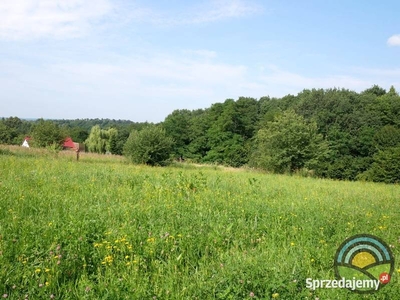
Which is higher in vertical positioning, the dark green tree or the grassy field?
the dark green tree

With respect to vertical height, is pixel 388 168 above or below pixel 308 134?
below

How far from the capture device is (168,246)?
396cm

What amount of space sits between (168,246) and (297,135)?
2409 centimetres

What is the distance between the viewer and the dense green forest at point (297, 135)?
2648 cm

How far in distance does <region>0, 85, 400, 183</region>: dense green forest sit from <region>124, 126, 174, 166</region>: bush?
0.12 meters

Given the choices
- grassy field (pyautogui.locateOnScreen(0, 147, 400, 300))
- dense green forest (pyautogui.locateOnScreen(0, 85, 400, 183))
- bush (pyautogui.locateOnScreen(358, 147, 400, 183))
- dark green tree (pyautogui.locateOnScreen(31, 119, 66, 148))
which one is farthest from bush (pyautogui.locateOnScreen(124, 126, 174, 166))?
bush (pyautogui.locateOnScreen(358, 147, 400, 183))

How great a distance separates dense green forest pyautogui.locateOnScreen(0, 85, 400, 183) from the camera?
2648 cm

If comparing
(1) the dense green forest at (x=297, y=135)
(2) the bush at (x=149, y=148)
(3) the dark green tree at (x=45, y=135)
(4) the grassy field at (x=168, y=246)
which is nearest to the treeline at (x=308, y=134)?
(1) the dense green forest at (x=297, y=135)

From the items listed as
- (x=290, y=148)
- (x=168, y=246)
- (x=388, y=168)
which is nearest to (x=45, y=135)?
(x=290, y=148)

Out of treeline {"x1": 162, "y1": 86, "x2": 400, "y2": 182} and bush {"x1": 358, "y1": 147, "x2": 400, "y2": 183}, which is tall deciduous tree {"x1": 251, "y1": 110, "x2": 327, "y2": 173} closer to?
treeline {"x1": 162, "y1": 86, "x2": 400, "y2": 182}

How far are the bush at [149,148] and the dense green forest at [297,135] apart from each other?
12 cm

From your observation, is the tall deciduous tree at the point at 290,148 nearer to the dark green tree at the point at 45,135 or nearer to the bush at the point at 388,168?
the bush at the point at 388,168

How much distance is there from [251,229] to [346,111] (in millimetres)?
40720

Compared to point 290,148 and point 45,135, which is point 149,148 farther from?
point 45,135
